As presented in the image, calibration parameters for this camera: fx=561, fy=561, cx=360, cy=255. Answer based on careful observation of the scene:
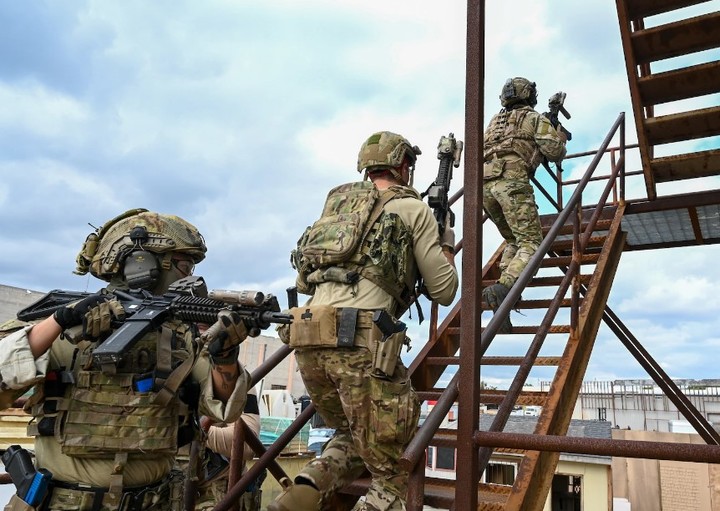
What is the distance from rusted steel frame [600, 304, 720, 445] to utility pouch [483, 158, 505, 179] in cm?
219

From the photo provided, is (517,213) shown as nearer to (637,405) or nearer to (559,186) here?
(559,186)

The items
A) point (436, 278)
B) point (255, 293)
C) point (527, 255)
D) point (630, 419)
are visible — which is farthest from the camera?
point (630, 419)

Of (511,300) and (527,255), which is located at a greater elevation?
(527,255)

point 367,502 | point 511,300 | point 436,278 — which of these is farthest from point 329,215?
point 367,502

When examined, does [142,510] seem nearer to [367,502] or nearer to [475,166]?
[367,502]

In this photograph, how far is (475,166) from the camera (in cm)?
255

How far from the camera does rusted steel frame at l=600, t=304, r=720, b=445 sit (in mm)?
6180

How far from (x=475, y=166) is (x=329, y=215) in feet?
2.75

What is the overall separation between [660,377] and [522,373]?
4.10m

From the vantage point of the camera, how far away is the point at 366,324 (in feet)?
8.64

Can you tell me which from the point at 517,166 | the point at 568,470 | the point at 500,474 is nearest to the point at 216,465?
the point at 517,166

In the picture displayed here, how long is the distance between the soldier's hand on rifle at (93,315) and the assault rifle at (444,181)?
180 centimetres

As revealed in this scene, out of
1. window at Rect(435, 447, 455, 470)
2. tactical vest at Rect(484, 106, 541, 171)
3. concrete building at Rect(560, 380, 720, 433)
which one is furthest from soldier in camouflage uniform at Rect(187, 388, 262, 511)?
concrete building at Rect(560, 380, 720, 433)

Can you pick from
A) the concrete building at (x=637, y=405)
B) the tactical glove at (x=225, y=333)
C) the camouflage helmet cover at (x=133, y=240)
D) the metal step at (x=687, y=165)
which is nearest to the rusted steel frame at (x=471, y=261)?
the tactical glove at (x=225, y=333)
